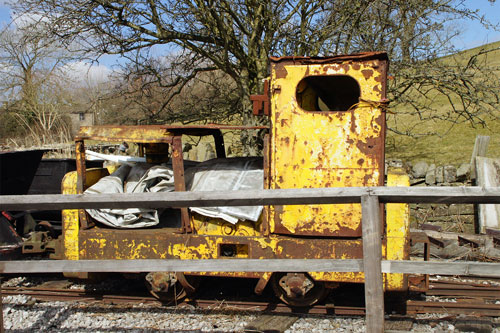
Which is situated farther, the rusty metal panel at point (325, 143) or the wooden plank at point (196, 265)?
the rusty metal panel at point (325, 143)

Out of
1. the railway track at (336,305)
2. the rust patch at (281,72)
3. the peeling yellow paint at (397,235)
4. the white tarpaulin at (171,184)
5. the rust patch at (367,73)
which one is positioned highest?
the rust patch at (281,72)

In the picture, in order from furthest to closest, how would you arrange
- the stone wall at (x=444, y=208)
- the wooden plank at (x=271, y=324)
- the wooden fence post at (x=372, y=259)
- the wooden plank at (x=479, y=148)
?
the wooden plank at (x=479, y=148) < the stone wall at (x=444, y=208) < the wooden plank at (x=271, y=324) < the wooden fence post at (x=372, y=259)

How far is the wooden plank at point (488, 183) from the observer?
7855 millimetres

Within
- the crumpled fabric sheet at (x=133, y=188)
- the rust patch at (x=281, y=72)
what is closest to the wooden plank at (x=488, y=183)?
the rust patch at (x=281, y=72)

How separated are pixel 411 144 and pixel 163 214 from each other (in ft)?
32.3

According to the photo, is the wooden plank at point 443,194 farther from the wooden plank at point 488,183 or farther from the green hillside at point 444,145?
the green hillside at point 444,145

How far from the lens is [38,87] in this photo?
81.8ft

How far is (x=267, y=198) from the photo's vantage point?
264 cm

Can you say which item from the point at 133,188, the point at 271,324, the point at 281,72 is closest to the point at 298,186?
the point at 281,72

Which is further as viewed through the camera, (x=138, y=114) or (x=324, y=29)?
(x=138, y=114)

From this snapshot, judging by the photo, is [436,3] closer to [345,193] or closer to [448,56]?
[448,56]

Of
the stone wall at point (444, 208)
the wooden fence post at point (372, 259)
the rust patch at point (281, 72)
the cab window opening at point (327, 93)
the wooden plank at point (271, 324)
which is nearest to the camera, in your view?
the wooden fence post at point (372, 259)

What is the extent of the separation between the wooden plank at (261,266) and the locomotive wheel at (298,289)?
1536 mm

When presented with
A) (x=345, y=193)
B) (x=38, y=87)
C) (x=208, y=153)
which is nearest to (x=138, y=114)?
(x=208, y=153)
